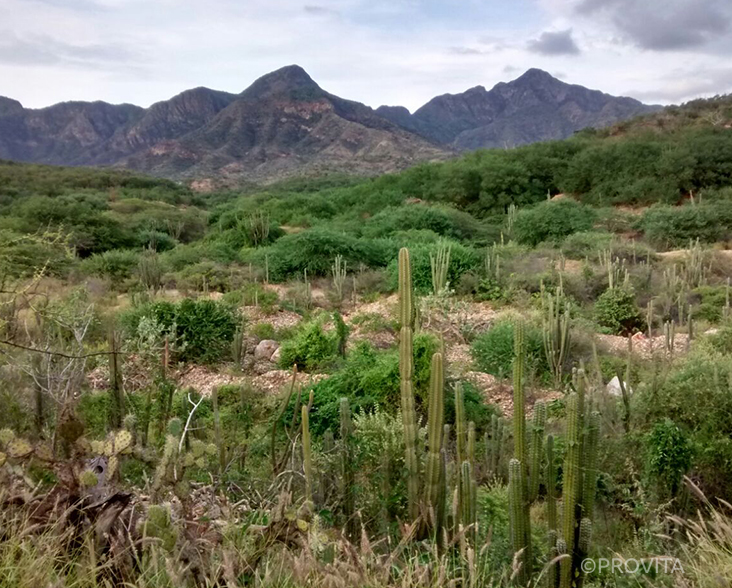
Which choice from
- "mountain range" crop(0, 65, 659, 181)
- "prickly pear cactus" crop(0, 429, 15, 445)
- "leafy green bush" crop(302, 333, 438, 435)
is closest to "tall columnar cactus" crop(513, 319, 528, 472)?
"prickly pear cactus" crop(0, 429, 15, 445)

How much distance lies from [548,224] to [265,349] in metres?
10.6

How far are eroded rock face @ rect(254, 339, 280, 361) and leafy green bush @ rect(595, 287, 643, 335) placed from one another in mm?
4573

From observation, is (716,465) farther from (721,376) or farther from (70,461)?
(70,461)

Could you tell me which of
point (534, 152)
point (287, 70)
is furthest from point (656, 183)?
point (287, 70)

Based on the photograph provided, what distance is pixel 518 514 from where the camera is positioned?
8.39 feet

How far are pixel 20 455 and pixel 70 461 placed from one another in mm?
168

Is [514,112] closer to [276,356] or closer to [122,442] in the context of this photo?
[276,356]

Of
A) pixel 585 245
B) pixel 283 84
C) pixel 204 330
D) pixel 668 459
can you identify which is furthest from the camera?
pixel 283 84

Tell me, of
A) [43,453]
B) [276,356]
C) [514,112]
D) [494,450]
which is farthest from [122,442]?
[514,112]

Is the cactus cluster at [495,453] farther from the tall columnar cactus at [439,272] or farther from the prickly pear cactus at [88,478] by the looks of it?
the tall columnar cactus at [439,272]

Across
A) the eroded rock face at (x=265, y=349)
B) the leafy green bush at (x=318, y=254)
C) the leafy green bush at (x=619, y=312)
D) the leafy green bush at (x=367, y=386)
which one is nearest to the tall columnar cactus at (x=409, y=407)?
the leafy green bush at (x=367, y=386)

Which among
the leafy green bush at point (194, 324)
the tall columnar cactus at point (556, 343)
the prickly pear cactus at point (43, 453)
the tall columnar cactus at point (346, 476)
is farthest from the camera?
the leafy green bush at point (194, 324)

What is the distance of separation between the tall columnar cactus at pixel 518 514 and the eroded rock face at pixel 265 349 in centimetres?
521

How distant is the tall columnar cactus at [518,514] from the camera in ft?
8.25
